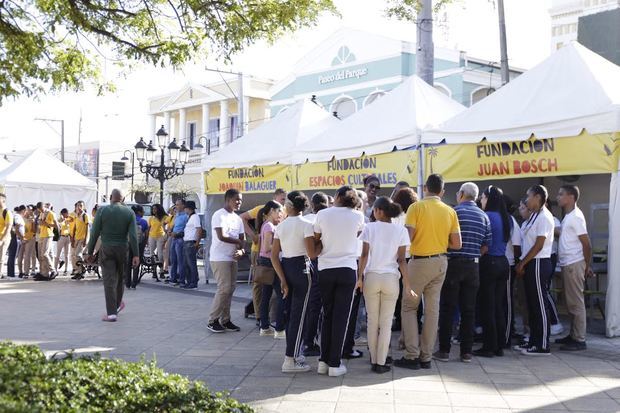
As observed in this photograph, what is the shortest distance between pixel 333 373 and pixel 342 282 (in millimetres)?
874

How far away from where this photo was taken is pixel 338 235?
6.15 metres

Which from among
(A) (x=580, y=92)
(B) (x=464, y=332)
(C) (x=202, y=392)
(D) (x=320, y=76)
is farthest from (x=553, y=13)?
(C) (x=202, y=392)

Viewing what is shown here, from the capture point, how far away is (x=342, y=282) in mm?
6203

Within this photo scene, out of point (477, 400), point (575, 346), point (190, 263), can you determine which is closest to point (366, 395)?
point (477, 400)

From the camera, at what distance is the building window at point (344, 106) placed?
3058 centimetres

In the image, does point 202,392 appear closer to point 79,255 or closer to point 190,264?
point 190,264

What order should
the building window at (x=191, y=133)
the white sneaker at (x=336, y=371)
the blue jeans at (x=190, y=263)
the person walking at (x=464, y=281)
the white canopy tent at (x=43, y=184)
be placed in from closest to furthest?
the white sneaker at (x=336, y=371), the person walking at (x=464, y=281), the blue jeans at (x=190, y=263), the white canopy tent at (x=43, y=184), the building window at (x=191, y=133)

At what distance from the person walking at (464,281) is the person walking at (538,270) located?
671 mm

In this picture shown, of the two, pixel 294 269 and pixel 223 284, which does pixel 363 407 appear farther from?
pixel 223 284

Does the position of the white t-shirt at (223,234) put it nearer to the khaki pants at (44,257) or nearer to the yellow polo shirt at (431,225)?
the yellow polo shirt at (431,225)

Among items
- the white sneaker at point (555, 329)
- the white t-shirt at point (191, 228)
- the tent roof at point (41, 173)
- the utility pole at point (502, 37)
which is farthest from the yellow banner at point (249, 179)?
the tent roof at point (41, 173)

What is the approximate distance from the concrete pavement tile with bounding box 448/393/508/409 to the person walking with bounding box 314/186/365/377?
3.80ft

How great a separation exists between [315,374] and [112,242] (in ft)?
14.2

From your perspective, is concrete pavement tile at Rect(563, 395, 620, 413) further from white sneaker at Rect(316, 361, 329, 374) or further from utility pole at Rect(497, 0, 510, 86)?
utility pole at Rect(497, 0, 510, 86)
